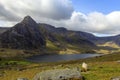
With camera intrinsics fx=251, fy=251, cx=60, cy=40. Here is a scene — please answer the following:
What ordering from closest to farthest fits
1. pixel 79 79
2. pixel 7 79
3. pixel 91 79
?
pixel 79 79, pixel 91 79, pixel 7 79

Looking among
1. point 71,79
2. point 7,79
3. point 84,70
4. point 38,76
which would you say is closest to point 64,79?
point 71,79

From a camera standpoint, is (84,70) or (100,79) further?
(84,70)


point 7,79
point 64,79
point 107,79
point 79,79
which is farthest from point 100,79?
point 7,79

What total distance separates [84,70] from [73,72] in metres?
12.4

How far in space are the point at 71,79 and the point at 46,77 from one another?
11.3ft

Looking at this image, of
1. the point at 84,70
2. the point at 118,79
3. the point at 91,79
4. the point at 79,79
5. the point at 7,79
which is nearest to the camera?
the point at 118,79

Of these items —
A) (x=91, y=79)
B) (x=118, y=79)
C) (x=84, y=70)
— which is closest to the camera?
(x=118, y=79)

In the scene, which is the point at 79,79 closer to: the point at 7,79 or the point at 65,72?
the point at 65,72

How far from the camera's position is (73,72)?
35.8m

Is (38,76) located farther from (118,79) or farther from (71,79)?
(118,79)

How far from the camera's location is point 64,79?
34.5 metres

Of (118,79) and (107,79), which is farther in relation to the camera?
(107,79)

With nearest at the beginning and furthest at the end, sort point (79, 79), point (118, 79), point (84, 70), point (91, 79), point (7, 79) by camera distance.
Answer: point (118, 79), point (79, 79), point (91, 79), point (84, 70), point (7, 79)

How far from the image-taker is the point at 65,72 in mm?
35719
